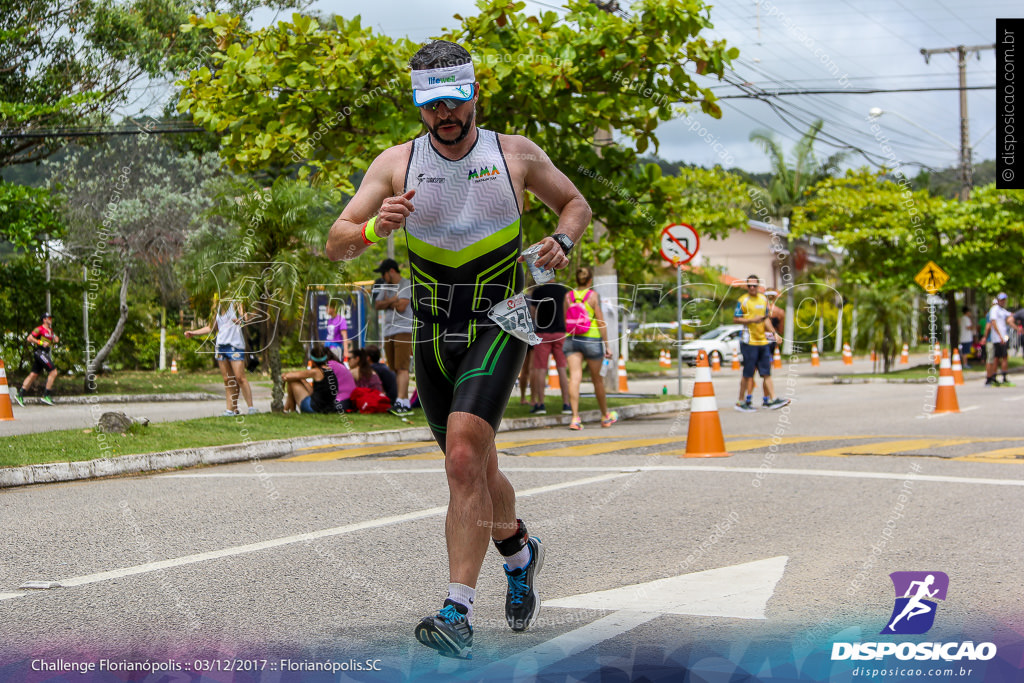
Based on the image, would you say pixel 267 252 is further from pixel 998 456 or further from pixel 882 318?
pixel 882 318

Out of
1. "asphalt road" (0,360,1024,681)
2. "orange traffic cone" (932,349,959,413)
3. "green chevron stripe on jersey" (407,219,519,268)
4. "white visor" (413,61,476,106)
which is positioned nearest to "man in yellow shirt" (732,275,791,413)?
"orange traffic cone" (932,349,959,413)

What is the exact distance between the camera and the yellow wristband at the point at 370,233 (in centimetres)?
412

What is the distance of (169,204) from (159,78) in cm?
368

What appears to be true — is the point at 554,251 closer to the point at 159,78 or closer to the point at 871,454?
the point at 871,454

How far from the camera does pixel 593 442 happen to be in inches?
469

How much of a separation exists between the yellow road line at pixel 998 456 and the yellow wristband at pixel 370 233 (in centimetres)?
734

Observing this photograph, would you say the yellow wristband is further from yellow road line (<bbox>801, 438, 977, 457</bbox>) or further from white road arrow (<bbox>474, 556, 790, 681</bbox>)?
yellow road line (<bbox>801, 438, 977, 457</bbox>)

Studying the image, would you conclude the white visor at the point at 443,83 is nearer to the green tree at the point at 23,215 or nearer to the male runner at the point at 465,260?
the male runner at the point at 465,260

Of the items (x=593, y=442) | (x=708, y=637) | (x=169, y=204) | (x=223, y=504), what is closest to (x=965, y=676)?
(x=708, y=637)

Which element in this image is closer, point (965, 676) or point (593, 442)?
point (965, 676)

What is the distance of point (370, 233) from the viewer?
163 inches

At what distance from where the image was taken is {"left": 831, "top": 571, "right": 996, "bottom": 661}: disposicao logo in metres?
3.92


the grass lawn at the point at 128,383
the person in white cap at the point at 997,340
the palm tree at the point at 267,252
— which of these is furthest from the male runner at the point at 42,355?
the person in white cap at the point at 997,340

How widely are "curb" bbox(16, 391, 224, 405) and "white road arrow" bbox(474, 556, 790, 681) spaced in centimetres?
1607
